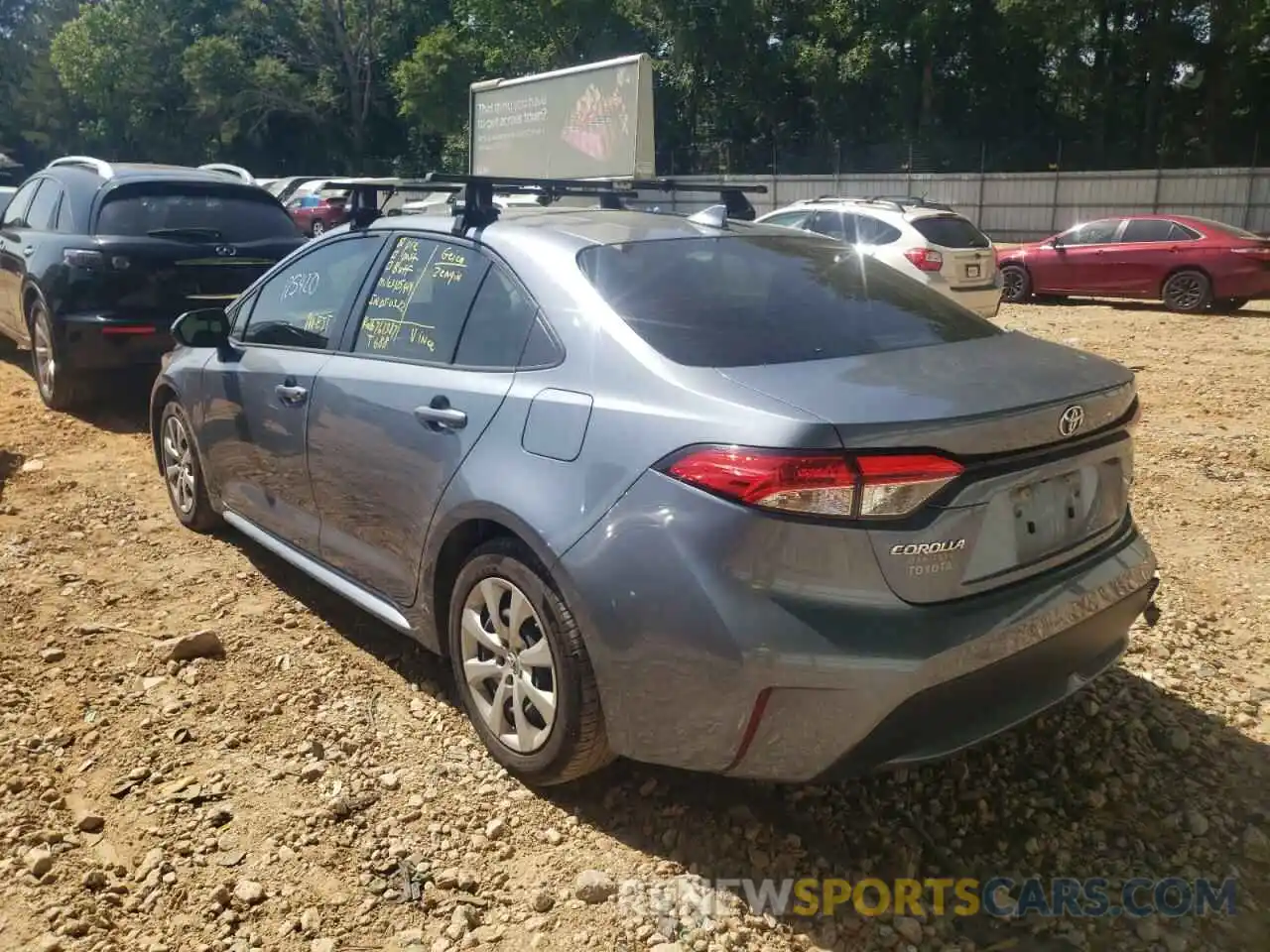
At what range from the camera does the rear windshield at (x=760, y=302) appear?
9.02 ft

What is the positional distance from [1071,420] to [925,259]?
894 cm

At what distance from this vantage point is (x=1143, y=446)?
642 centimetres

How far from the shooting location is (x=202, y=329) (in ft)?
13.8

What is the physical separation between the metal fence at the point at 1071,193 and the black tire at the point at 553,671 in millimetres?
23313

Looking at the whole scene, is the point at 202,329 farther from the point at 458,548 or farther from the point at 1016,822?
the point at 1016,822

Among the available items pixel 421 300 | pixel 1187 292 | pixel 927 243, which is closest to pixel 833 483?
pixel 421 300

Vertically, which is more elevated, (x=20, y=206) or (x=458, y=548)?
(x=20, y=206)

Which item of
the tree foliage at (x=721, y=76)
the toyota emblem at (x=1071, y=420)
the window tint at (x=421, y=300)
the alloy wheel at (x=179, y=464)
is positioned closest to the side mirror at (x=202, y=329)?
the alloy wheel at (x=179, y=464)

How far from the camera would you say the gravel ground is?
2.47 m

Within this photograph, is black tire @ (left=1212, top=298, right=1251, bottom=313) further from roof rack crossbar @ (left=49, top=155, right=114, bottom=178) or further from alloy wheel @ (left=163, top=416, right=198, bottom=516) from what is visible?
alloy wheel @ (left=163, top=416, right=198, bottom=516)

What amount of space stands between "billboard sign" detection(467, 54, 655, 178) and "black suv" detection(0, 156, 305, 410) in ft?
21.7

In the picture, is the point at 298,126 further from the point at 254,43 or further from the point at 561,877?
the point at 561,877

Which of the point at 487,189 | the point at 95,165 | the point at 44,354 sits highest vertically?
the point at 95,165

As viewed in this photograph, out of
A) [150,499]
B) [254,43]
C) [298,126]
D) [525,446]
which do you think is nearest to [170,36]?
[254,43]
